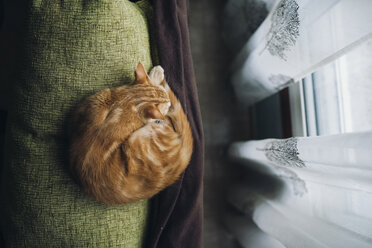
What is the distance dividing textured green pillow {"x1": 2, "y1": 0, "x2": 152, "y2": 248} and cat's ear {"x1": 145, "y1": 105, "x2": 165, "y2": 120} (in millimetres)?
178

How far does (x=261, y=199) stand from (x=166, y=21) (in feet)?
2.62

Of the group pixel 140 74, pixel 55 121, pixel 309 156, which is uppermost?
pixel 140 74

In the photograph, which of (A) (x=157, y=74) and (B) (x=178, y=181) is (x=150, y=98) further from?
(B) (x=178, y=181)

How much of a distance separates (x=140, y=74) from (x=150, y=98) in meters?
0.07

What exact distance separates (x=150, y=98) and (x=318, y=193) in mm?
588

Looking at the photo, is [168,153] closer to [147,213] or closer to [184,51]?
[147,213]

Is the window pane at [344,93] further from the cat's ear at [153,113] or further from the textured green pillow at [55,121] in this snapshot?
the textured green pillow at [55,121]

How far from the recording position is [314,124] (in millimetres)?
859

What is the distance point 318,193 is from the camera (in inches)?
28.6

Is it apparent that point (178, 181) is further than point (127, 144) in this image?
Yes

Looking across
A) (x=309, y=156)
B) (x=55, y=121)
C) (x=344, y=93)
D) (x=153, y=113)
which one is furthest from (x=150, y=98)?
(x=344, y=93)

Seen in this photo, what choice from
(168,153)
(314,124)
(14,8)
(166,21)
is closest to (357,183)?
(314,124)

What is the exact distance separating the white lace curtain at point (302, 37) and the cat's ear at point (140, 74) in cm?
44

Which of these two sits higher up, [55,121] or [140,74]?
[140,74]
